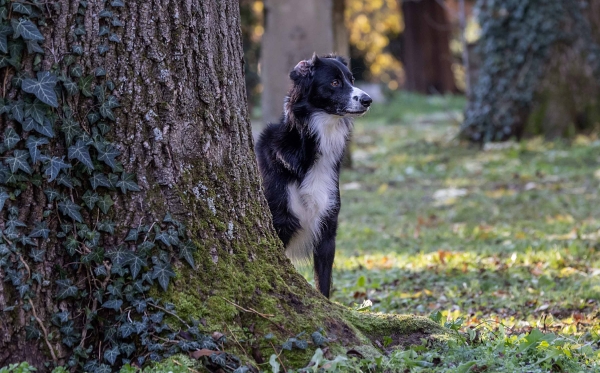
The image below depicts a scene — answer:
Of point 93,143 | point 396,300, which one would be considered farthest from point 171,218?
point 396,300

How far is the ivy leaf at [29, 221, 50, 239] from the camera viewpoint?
3049 millimetres

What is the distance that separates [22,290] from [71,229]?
322 mm

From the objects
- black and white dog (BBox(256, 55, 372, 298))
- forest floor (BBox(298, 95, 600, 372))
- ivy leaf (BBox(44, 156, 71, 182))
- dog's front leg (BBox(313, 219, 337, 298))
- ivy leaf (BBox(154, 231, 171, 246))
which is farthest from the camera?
dog's front leg (BBox(313, 219, 337, 298))

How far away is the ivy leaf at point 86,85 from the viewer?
3.09 m

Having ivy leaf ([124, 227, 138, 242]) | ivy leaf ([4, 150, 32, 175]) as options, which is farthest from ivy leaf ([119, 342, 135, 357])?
ivy leaf ([4, 150, 32, 175])

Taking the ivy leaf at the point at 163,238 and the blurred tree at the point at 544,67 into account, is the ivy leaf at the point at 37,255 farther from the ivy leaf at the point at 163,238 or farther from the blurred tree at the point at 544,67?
the blurred tree at the point at 544,67

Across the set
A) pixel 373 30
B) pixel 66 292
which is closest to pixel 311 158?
pixel 66 292

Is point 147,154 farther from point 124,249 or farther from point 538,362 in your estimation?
point 538,362

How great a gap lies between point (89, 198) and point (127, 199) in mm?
167

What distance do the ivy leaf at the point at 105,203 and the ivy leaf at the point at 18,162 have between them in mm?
326

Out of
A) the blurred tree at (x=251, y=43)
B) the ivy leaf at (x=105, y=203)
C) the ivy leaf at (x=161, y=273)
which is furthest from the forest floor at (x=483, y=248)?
the blurred tree at (x=251, y=43)

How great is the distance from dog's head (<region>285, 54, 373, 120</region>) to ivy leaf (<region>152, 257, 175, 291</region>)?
7.16 feet

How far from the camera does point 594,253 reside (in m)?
6.43

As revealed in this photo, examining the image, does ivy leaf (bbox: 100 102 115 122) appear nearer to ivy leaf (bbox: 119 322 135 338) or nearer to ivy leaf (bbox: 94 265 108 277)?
ivy leaf (bbox: 94 265 108 277)
